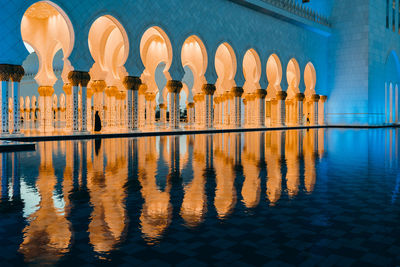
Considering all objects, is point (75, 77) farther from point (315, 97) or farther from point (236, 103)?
point (315, 97)

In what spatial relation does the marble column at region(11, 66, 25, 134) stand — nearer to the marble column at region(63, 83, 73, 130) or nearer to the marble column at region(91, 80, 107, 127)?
the marble column at region(63, 83, 73, 130)

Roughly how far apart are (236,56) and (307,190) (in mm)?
13624

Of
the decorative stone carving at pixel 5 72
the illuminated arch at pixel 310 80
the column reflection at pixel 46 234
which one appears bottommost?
the column reflection at pixel 46 234

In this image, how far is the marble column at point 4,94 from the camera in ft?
32.3

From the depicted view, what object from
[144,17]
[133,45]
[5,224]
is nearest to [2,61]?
[133,45]

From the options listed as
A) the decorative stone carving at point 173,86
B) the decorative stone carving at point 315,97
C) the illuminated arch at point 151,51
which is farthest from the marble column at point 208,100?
the decorative stone carving at point 315,97

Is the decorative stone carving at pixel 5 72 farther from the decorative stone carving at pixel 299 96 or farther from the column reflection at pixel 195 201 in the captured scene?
the decorative stone carving at pixel 299 96

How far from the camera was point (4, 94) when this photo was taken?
9.92 meters

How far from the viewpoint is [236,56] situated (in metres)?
16.4

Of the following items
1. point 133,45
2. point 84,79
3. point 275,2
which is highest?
point 275,2

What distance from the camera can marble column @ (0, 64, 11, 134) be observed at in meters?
9.84

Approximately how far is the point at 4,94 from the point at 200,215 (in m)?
9.08

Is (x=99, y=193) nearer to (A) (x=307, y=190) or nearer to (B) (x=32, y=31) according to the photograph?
(A) (x=307, y=190)

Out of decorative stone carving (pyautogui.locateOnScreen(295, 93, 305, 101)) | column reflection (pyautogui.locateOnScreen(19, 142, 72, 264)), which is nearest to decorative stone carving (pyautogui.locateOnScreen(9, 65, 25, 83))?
column reflection (pyautogui.locateOnScreen(19, 142, 72, 264))
